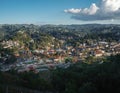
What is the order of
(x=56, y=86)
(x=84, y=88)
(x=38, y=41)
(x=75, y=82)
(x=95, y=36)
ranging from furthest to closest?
(x=95, y=36), (x=38, y=41), (x=56, y=86), (x=75, y=82), (x=84, y=88)

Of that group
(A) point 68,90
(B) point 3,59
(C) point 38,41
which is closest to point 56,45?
(C) point 38,41

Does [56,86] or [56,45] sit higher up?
[56,86]

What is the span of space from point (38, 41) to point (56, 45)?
7179 mm

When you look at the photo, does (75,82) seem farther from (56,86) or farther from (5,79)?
(5,79)

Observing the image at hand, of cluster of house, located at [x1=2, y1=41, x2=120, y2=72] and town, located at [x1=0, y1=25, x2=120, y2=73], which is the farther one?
town, located at [x1=0, y1=25, x2=120, y2=73]

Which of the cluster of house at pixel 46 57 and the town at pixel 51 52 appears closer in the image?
the cluster of house at pixel 46 57

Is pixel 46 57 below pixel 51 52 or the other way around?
the other way around

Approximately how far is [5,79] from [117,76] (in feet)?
38.0

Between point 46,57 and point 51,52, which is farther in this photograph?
point 51,52

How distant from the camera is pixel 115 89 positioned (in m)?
20.7

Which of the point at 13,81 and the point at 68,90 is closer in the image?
the point at 68,90

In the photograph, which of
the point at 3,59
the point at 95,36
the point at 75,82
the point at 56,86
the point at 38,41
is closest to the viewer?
the point at 75,82

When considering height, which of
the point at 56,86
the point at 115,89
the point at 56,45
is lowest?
the point at 56,45

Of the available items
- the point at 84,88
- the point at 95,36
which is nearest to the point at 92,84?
the point at 84,88
